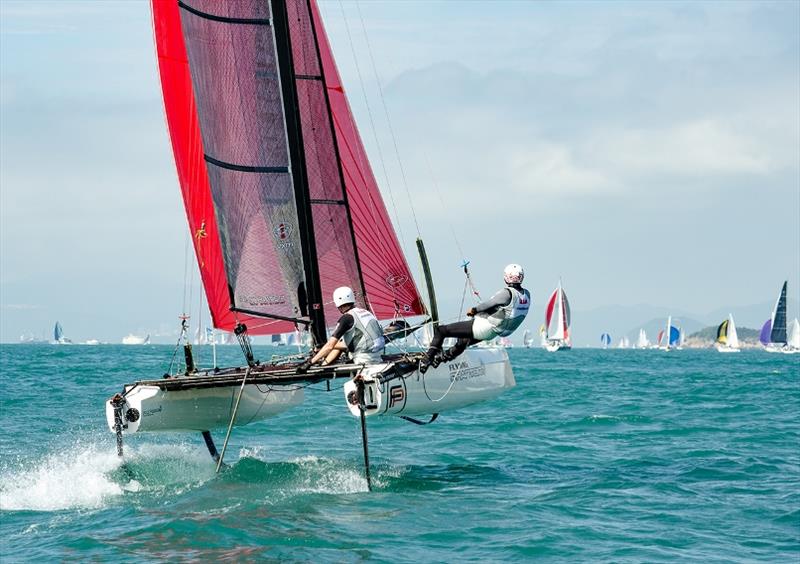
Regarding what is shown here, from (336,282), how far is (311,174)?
1396 mm

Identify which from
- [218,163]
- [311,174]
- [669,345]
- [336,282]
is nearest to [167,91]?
[218,163]

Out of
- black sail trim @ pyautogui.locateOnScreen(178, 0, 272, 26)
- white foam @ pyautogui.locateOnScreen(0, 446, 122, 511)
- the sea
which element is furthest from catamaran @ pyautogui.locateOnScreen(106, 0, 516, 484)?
the sea

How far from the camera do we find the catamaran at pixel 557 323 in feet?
297

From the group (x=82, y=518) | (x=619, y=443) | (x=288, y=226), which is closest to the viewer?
(x=82, y=518)

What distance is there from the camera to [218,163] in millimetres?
13273

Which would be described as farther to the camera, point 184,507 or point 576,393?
point 576,393

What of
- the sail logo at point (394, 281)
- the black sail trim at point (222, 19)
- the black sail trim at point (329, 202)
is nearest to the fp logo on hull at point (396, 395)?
the sail logo at point (394, 281)

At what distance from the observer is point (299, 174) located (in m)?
13.3

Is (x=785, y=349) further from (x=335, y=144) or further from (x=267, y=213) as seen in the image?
(x=267, y=213)

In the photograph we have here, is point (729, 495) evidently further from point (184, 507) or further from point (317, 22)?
point (317, 22)

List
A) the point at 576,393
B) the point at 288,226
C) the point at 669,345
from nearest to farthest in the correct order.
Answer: the point at 288,226
the point at 576,393
the point at 669,345

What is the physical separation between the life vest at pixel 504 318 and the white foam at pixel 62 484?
13.8 ft

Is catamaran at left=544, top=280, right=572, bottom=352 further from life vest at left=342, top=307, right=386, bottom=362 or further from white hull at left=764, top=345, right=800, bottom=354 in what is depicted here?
life vest at left=342, top=307, right=386, bottom=362

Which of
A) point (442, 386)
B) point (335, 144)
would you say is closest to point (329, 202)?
point (335, 144)
